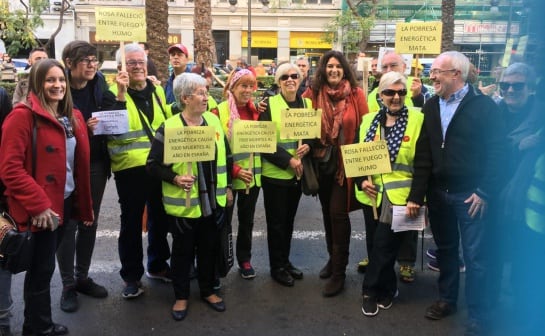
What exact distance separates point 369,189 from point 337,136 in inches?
25.7

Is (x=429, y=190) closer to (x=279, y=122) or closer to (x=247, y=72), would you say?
(x=279, y=122)

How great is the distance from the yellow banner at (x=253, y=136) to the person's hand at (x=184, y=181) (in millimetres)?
564

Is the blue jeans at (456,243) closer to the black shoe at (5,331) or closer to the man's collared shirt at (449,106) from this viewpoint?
the man's collared shirt at (449,106)

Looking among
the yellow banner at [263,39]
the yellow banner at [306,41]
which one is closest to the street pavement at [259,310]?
the yellow banner at [306,41]

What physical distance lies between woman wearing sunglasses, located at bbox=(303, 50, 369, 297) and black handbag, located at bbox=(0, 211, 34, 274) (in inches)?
90.5

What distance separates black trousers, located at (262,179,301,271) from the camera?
4219 millimetres

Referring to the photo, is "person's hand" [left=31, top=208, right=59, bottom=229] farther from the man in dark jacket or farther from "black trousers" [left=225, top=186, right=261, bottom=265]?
the man in dark jacket

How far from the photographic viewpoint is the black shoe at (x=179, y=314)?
3.68 m

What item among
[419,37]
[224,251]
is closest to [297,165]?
[224,251]

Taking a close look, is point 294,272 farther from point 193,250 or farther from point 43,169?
point 43,169

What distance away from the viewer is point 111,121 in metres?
3.68

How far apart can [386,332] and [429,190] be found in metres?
1.09

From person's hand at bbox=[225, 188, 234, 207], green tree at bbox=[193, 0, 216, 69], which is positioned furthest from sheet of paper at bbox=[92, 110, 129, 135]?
green tree at bbox=[193, 0, 216, 69]

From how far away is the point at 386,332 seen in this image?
3512 mm
